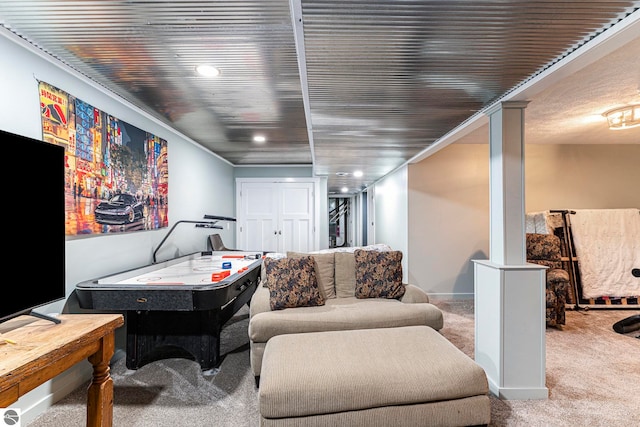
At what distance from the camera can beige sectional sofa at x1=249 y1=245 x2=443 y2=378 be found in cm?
242

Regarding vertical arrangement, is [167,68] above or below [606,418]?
above

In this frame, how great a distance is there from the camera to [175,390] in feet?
7.70

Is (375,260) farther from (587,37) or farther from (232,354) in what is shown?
(587,37)

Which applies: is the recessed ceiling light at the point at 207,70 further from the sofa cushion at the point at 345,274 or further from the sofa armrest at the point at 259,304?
the sofa cushion at the point at 345,274

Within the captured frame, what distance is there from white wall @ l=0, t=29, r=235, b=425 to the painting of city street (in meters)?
0.07

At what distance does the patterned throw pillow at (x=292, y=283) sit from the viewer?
8.99ft

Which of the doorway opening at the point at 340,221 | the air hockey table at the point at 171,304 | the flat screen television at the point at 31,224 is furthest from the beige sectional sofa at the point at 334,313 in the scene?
the doorway opening at the point at 340,221

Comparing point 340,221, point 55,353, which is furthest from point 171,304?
point 340,221

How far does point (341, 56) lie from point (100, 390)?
217cm

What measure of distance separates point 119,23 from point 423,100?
6.62 feet

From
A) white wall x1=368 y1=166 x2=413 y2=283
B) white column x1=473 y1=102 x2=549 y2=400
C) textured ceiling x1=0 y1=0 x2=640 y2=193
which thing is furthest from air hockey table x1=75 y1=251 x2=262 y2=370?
white wall x1=368 y1=166 x2=413 y2=283

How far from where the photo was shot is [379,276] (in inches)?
120

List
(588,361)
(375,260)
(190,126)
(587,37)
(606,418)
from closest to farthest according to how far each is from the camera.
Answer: (587,37) → (606,418) → (588,361) → (375,260) → (190,126)

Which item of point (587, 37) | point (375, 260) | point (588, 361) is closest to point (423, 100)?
point (587, 37)
